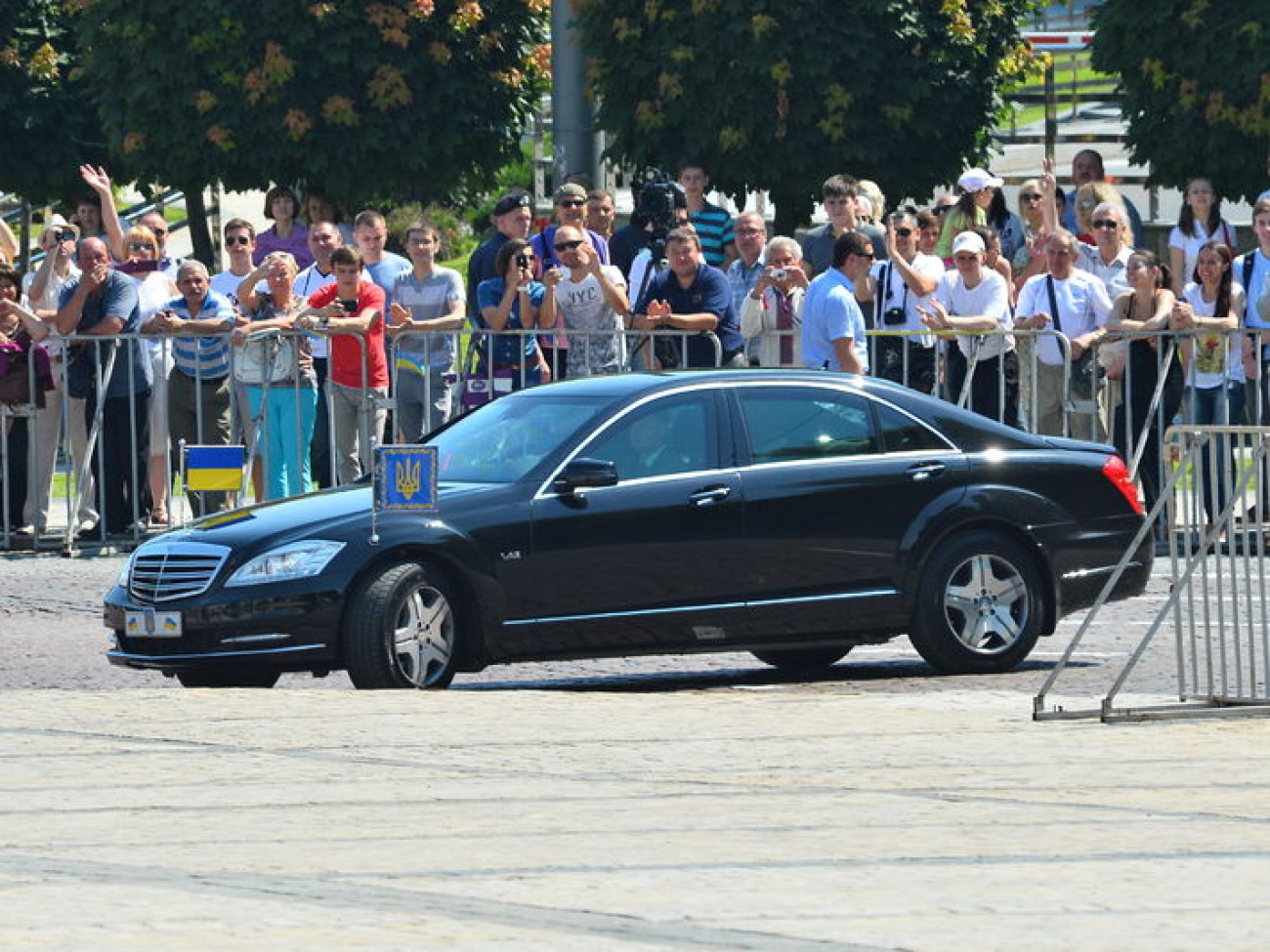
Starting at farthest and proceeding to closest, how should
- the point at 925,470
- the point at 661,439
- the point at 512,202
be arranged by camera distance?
the point at 512,202 < the point at 925,470 < the point at 661,439

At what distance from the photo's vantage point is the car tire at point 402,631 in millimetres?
13695

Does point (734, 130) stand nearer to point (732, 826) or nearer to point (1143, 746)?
point (1143, 746)

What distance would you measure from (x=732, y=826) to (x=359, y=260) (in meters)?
10.4

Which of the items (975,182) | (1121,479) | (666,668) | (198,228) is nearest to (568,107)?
(975,182)

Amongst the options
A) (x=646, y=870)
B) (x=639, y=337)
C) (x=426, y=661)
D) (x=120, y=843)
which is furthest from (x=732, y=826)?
(x=639, y=337)

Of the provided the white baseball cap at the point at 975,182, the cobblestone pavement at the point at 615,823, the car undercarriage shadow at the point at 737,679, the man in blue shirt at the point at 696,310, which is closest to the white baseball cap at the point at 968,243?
the man in blue shirt at the point at 696,310

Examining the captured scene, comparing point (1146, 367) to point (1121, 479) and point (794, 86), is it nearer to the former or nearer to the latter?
point (1121, 479)

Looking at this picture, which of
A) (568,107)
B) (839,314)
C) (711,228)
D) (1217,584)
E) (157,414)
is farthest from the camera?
(568,107)

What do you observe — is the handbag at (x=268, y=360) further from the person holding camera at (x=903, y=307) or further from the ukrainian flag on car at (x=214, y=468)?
the person holding camera at (x=903, y=307)

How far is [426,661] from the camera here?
13.9 m

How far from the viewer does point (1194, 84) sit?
92.1 ft

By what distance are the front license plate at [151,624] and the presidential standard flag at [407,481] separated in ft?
3.34

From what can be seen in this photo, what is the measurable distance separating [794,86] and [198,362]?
1019 centimetres

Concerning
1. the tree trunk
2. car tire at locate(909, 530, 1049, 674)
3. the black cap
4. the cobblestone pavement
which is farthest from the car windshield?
the tree trunk
